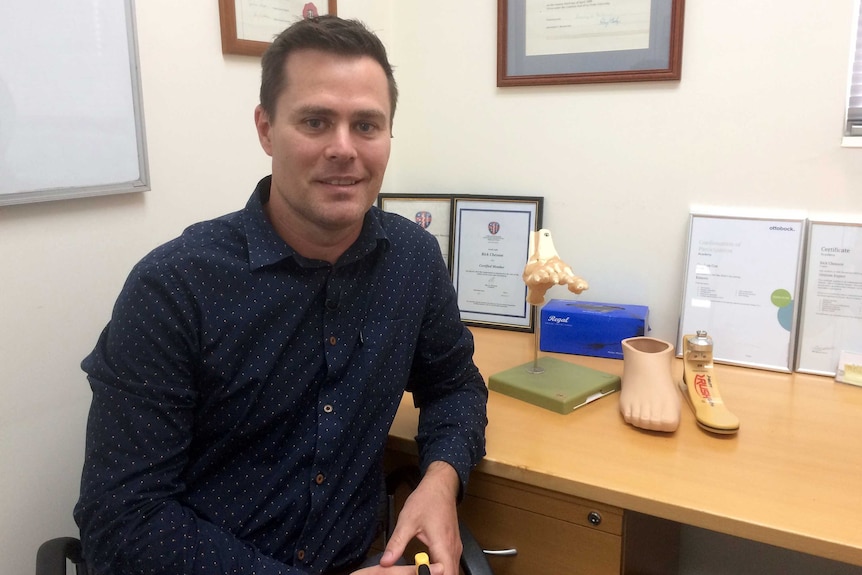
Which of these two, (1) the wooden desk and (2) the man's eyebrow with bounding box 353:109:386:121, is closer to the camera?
(1) the wooden desk

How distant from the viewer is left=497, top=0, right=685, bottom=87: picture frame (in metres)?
1.54

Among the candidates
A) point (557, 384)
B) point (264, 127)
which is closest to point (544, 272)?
point (557, 384)

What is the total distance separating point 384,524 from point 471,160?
3.22 ft

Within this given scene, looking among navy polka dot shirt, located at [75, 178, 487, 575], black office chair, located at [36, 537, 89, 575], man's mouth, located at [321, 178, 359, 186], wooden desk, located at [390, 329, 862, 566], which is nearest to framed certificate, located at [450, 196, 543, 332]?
wooden desk, located at [390, 329, 862, 566]

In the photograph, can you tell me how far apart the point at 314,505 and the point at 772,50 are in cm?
129

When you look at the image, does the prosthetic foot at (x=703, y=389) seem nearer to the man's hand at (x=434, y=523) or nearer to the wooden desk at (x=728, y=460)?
the wooden desk at (x=728, y=460)

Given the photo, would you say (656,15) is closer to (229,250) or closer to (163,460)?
(229,250)

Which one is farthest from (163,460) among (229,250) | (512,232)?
(512,232)

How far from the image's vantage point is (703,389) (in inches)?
51.4

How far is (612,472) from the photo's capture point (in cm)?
110

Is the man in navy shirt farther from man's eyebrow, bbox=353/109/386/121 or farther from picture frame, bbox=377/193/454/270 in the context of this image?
picture frame, bbox=377/193/454/270

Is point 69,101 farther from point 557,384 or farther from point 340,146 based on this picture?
point 557,384

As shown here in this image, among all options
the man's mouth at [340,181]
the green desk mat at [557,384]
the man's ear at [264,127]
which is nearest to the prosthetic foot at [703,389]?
the green desk mat at [557,384]

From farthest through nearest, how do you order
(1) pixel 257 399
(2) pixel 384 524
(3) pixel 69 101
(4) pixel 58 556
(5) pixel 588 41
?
(5) pixel 588 41
(2) pixel 384 524
(3) pixel 69 101
(1) pixel 257 399
(4) pixel 58 556
